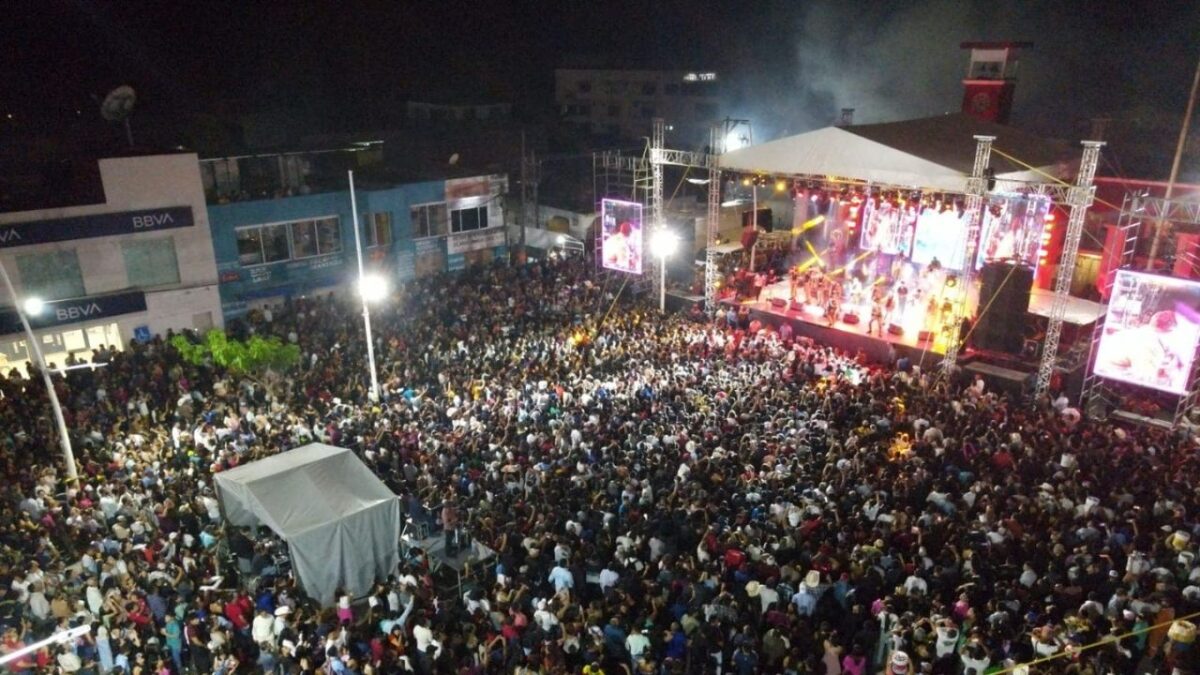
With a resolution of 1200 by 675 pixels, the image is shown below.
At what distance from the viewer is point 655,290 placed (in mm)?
23984

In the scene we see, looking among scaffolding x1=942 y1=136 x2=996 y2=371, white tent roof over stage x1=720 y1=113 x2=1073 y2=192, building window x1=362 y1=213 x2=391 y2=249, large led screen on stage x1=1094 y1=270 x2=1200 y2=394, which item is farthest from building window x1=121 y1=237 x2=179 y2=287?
large led screen on stage x1=1094 y1=270 x2=1200 y2=394

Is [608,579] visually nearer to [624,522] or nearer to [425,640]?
[624,522]

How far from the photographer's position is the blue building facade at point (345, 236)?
73.2 ft

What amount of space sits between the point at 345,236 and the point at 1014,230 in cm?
1903

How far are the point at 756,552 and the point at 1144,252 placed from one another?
1880 cm

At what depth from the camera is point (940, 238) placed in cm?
2122

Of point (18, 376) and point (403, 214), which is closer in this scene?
point (18, 376)

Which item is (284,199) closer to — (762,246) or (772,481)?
(762,246)

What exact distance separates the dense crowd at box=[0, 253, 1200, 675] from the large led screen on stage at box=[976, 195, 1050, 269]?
5364 mm

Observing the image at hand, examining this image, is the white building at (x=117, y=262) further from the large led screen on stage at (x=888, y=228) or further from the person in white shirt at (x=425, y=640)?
the large led screen on stage at (x=888, y=228)

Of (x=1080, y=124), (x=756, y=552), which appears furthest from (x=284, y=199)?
(x=1080, y=124)

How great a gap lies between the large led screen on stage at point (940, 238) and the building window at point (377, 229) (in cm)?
1583

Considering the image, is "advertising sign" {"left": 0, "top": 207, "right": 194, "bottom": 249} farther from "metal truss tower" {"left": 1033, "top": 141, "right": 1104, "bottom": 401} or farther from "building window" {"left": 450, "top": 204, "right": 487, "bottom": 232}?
"metal truss tower" {"left": 1033, "top": 141, "right": 1104, "bottom": 401}

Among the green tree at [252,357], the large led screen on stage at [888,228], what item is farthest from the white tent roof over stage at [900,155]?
the green tree at [252,357]
